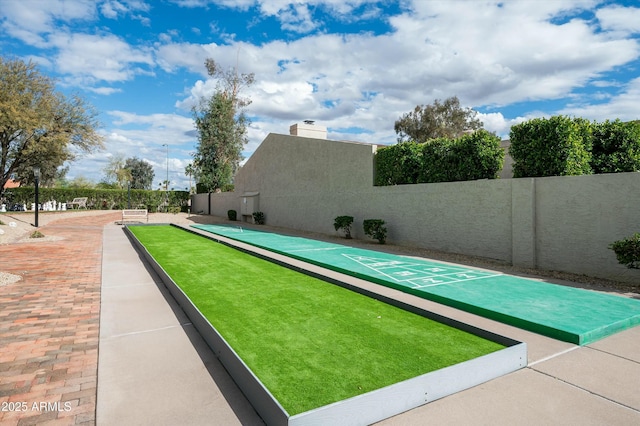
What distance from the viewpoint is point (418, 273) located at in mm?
8047

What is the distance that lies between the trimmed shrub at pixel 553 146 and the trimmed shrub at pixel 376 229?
17.3 ft

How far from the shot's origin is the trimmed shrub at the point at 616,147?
31.9 ft

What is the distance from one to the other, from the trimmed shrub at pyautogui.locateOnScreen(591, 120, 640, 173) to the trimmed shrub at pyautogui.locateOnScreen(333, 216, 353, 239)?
351 inches

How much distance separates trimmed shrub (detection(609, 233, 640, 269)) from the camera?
6773mm

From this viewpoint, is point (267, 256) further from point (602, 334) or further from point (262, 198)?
point (262, 198)

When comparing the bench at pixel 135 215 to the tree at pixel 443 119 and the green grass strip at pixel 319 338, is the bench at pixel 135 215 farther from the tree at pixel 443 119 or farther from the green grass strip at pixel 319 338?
the tree at pixel 443 119

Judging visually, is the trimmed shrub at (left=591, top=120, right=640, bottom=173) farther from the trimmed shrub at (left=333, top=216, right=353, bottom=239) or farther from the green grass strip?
the green grass strip

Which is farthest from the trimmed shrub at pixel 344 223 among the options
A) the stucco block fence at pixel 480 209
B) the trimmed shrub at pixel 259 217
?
the trimmed shrub at pixel 259 217

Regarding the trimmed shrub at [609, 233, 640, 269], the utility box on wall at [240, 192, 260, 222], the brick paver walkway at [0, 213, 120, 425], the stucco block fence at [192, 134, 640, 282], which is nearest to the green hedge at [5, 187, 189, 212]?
the utility box on wall at [240, 192, 260, 222]

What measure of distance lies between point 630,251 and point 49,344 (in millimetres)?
9897

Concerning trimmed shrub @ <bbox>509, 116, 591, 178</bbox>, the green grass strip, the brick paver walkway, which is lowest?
the brick paver walkway

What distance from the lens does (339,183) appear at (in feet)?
56.2

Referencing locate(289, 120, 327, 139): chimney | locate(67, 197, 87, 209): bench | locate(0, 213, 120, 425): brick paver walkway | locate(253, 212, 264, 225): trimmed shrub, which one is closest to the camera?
locate(0, 213, 120, 425): brick paver walkway

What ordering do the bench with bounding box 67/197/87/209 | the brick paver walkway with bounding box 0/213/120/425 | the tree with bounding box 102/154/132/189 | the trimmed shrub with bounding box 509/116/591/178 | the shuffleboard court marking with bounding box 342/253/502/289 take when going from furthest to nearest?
the tree with bounding box 102/154/132/189 → the bench with bounding box 67/197/87/209 → the trimmed shrub with bounding box 509/116/591/178 → the shuffleboard court marking with bounding box 342/253/502/289 → the brick paver walkway with bounding box 0/213/120/425
